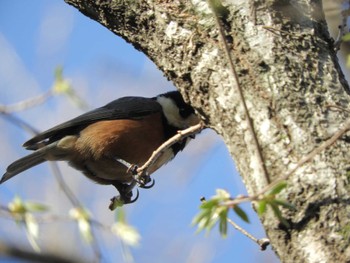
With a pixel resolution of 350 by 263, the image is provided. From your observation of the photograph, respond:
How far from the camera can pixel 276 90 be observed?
177 cm

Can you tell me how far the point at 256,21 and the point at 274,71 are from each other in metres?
0.24

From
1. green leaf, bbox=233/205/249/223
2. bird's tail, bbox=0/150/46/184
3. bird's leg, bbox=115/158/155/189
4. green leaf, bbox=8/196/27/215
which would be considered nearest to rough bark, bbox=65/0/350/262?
green leaf, bbox=233/205/249/223

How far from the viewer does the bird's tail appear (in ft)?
11.0

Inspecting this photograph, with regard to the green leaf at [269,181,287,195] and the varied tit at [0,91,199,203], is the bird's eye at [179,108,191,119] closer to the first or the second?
the varied tit at [0,91,199,203]

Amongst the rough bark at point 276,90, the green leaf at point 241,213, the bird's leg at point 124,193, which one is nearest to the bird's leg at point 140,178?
the bird's leg at point 124,193

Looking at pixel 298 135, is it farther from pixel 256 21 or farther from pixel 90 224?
pixel 90 224

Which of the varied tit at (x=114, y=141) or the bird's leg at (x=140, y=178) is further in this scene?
the varied tit at (x=114, y=141)

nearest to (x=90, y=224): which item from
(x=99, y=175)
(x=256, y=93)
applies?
(x=256, y=93)

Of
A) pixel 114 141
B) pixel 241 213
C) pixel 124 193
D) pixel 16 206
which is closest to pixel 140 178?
pixel 124 193

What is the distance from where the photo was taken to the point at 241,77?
6.08 feet

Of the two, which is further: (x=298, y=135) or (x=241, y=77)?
(x=241, y=77)

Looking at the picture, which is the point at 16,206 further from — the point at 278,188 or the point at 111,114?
the point at 111,114

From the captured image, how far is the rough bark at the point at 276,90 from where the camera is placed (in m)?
1.56

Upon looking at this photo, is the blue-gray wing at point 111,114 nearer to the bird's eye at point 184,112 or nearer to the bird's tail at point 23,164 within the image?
the bird's tail at point 23,164
